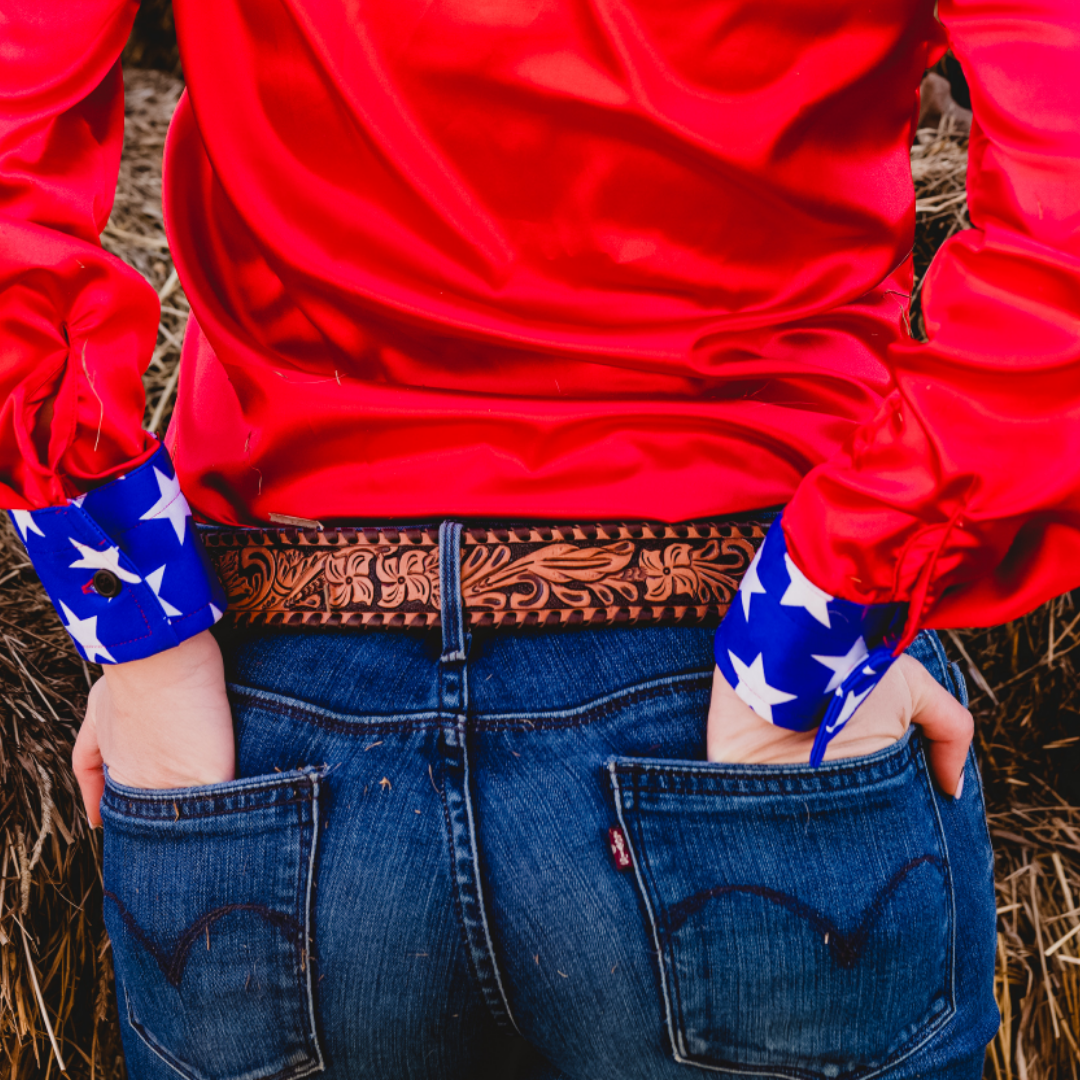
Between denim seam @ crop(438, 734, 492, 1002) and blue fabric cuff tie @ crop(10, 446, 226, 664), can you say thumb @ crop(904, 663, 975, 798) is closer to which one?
denim seam @ crop(438, 734, 492, 1002)

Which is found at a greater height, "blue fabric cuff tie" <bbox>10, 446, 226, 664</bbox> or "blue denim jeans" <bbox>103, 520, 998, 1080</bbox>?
"blue fabric cuff tie" <bbox>10, 446, 226, 664</bbox>

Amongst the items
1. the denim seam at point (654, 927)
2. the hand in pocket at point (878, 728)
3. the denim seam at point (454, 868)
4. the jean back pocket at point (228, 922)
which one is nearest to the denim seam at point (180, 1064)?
the jean back pocket at point (228, 922)

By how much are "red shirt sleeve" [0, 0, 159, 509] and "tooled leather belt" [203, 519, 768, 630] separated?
0.16m

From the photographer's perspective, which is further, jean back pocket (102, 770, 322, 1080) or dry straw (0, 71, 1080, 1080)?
dry straw (0, 71, 1080, 1080)

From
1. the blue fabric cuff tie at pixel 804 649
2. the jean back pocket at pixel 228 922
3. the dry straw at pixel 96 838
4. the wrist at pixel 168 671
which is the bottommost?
the dry straw at pixel 96 838

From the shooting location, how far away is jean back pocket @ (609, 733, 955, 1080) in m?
0.60

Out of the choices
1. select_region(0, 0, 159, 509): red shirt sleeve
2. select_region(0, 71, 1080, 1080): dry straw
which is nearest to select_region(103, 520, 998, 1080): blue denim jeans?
select_region(0, 0, 159, 509): red shirt sleeve

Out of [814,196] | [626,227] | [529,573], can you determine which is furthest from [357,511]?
[814,196]

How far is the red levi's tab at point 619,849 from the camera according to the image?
61 centimetres

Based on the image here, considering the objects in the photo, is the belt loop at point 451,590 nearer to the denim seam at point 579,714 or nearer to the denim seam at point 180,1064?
the denim seam at point 579,714

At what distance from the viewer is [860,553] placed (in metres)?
0.59

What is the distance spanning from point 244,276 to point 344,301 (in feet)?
0.40

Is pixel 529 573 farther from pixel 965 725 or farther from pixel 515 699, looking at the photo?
pixel 965 725

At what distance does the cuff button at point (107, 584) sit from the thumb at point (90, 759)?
0.47ft
